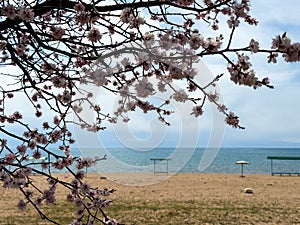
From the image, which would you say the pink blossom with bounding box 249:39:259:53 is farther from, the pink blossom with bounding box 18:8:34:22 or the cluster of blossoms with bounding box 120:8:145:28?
the pink blossom with bounding box 18:8:34:22

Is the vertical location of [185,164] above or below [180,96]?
below

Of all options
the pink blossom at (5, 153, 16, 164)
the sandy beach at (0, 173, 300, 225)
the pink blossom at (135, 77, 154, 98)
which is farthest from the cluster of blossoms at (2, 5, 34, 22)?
the sandy beach at (0, 173, 300, 225)

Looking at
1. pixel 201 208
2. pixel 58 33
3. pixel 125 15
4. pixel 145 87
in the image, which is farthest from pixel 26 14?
pixel 201 208

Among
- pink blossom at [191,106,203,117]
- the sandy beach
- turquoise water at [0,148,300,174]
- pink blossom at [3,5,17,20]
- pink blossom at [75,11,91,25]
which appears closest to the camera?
pink blossom at [3,5,17,20]

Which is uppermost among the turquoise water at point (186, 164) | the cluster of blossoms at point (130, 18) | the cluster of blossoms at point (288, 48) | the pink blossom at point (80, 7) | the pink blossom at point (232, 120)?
the pink blossom at point (80, 7)

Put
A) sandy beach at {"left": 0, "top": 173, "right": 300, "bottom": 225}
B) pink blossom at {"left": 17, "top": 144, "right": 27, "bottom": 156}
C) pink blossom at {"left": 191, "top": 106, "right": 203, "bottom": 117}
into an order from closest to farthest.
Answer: pink blossom at {"left": 191, "top": 106, "right": 203, "bottom": 117}
pink blossom at {"left": 17, "top": 144, "right": 27, "bottom": 156}
sandy beach at {"left": 0, "top": 173, "right": 300, "bottom": 225}

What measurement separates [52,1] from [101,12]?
1.20 ft

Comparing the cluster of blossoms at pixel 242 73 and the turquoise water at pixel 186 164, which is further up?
the cluster of blossoms at pixel 242 73

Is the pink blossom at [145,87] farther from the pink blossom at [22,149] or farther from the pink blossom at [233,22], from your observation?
the pink blossom at [22,149]

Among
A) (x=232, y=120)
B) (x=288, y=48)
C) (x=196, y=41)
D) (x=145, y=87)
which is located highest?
(x=196, y=41)

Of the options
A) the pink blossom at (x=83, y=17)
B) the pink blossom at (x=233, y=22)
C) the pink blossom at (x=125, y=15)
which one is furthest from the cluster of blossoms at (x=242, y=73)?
the pink blossom at (x=83, y=17)

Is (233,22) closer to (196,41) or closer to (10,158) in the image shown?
(196,41)

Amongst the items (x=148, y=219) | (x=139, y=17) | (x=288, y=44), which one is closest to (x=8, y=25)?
(x=139, y=17)

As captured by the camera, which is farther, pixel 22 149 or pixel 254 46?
pixel 22 149
